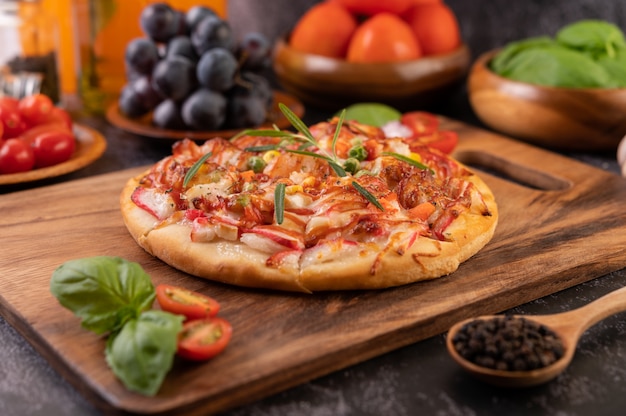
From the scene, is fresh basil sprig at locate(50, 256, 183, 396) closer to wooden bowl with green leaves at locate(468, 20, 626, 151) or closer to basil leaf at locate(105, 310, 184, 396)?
basil leaf at locate(105, 310, 184, 396)

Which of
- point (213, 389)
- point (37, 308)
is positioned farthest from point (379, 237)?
point (37, 308)

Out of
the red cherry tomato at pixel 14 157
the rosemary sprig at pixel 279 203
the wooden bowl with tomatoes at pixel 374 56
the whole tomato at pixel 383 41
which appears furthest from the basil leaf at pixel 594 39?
the red cherry tomato at pixel 14 157

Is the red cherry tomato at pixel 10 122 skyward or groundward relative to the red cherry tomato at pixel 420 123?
groundward

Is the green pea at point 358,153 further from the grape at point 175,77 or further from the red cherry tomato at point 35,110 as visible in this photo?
the red cherry tomato at point 35,110

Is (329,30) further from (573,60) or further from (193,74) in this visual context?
(573,60)

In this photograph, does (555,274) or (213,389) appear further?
(555,274)

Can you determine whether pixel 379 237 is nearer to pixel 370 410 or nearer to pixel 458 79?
pixel 370 410

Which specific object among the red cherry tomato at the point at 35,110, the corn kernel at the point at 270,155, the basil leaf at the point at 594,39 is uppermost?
the basil leaf at the point at 594,39

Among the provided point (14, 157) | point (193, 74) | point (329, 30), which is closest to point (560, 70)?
point (329, 30)
